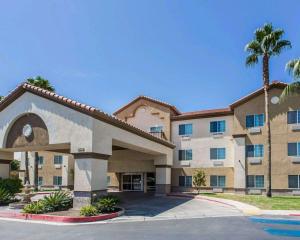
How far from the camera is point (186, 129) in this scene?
40.2 meters

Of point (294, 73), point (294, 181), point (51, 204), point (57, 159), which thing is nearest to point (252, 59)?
point (294, 73)

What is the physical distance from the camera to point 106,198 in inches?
774

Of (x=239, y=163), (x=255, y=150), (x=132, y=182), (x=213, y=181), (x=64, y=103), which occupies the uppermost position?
(x=64, y=103)

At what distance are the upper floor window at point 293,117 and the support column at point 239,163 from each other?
501cm

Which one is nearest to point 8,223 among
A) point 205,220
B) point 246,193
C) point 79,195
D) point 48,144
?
point 79,195

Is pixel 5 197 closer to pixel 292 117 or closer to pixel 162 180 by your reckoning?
pixel 162 180

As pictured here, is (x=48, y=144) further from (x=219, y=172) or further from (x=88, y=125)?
(x=219, y=172)

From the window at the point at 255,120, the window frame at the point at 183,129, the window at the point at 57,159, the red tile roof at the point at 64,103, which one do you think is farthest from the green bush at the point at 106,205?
the window at the point at 57,159

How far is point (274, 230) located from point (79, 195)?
1103cm

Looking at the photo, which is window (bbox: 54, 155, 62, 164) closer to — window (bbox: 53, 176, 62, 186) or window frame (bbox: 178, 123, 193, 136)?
window (bbox: 53, 176, 62, 186)

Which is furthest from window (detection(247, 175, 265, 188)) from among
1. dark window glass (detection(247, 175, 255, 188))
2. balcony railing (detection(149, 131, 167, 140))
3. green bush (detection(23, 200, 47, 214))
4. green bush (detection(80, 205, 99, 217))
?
green bush (detection(23, 200, 47, 214))

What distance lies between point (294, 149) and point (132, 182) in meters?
19.2

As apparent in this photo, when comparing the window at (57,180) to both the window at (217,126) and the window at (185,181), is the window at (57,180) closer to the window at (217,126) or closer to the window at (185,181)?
the window at (185,181)

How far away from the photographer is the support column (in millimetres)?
35562
